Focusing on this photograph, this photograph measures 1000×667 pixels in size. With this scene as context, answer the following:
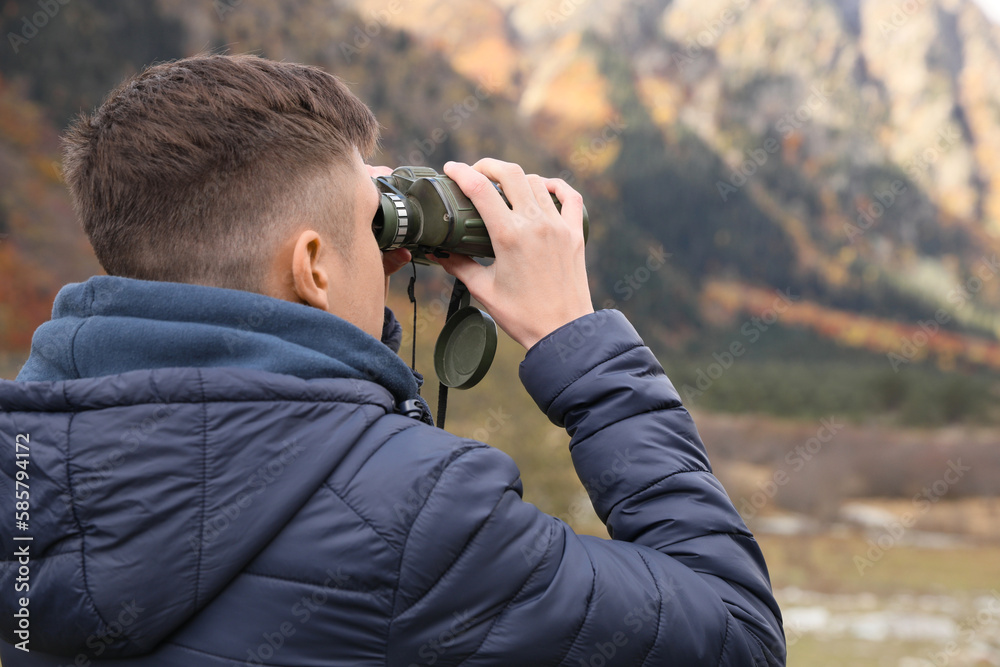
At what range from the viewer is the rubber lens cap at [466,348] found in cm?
138

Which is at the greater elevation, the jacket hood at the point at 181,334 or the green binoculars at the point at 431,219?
the green binoculars at the point at 431,219

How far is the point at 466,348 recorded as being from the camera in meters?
1.44

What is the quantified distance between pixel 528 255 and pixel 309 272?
29 cm

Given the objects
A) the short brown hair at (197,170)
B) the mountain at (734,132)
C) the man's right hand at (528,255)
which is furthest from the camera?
the mountain at (734,132)

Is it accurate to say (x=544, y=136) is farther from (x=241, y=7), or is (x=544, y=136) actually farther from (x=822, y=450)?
(x=822, y=450)

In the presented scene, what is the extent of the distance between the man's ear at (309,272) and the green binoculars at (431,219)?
0.18 metres

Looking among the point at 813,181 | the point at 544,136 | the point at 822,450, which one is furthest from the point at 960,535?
the point at 813,181

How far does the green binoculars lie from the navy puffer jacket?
0.32 metres

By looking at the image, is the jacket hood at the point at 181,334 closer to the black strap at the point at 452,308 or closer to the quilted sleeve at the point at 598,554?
the quilted sleeve at the point at 598,554

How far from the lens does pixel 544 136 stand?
57312mm

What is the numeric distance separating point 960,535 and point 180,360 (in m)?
33.4

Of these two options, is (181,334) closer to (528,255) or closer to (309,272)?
(309,272)

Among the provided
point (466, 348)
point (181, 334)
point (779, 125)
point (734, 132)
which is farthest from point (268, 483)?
point (779, 125)

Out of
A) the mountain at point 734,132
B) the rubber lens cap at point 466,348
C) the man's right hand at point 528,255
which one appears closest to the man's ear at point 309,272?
the man's right hand at point 528,255
